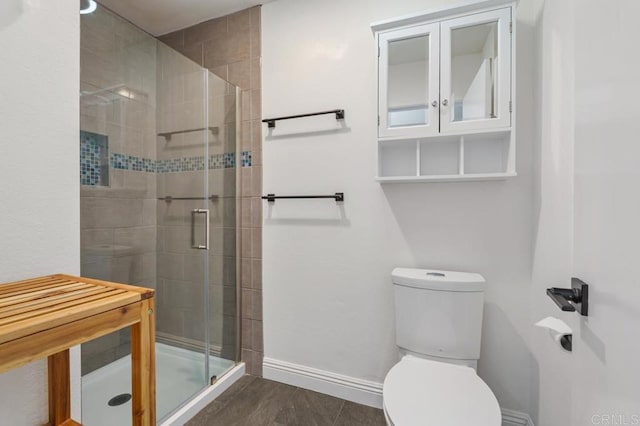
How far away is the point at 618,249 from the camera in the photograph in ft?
1.82

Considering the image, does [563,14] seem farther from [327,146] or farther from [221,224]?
[221,224]

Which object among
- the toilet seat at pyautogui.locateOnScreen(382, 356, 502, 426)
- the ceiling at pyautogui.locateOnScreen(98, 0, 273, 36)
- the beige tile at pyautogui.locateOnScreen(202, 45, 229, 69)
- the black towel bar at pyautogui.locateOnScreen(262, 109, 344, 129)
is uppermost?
the ceiling at pyautogui.locateOnScreen(98, 0, 273, 36)

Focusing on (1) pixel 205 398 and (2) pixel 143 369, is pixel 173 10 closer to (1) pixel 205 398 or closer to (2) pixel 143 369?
(2) pixel 143 369

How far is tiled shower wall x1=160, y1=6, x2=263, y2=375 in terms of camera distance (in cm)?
199

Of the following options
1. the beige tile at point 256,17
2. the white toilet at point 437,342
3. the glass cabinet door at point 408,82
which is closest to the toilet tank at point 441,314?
the white toilet at point 437,342

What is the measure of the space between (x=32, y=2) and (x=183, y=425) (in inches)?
72.9

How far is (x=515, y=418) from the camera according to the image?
4.82 ft

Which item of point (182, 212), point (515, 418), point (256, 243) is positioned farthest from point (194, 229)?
point (515, 418)

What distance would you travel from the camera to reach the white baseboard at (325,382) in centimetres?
170

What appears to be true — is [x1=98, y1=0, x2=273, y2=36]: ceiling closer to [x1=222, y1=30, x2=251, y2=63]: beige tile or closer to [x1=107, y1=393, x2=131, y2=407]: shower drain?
[x1=222, y1=30, x2=251, y2=63]: beige tile

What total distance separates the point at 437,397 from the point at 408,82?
1405 millimetres

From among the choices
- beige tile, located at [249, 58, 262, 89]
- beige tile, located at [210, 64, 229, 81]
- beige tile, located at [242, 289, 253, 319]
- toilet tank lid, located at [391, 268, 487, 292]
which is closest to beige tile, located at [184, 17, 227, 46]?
beige tile, located at [210, 64, 229, 81]

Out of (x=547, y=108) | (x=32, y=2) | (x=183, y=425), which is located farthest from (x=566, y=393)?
(x=32, y=2)

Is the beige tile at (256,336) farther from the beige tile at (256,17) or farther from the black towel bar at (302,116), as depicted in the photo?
the beige tile at (256,17)
